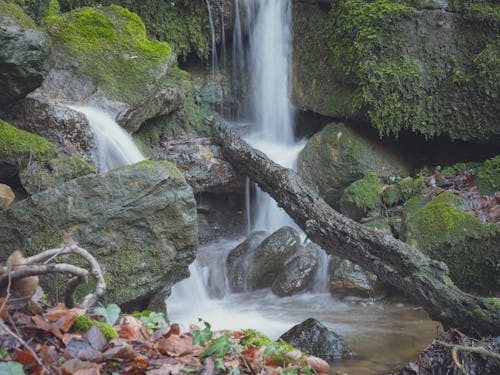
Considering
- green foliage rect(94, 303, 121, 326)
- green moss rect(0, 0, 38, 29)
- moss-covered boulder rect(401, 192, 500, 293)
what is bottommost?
moss-covered boulder rect(401, 192, 500, 293)

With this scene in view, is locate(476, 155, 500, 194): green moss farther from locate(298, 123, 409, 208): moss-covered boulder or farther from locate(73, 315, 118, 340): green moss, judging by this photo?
locate(73, 315, 118, 340): green moss

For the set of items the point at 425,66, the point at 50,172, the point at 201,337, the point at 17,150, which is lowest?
the point at 201,337

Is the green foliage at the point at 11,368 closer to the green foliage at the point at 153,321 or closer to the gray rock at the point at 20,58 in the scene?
the green foliage at the point at 153,321

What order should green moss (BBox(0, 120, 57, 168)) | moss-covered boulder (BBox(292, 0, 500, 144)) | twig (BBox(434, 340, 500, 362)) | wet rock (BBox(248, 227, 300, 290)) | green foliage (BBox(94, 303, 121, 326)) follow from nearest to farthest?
green foliage (BBox(94, 303, 121, 326)) < twig (BBox(434, 340, 500, 362)) < green moss (BBox(0, 120, 57, 168)) < wet rock (BBox(248, 227, 300, 290)) < moss-covered boulder (BBox(292, 0, 500, 144))

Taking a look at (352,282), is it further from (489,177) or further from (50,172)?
(50,172)

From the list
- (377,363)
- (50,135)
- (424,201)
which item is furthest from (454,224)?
(50,135)

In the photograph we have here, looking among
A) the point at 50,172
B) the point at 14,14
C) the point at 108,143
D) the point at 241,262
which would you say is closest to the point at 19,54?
the point at 14,14

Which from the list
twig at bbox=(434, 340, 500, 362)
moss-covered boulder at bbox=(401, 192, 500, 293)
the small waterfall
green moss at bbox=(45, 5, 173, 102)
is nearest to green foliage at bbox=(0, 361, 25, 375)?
twig at bbox=(434, 340, 500, 362)

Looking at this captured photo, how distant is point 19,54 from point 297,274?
13.6ft

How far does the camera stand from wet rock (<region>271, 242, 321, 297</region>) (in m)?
6.77

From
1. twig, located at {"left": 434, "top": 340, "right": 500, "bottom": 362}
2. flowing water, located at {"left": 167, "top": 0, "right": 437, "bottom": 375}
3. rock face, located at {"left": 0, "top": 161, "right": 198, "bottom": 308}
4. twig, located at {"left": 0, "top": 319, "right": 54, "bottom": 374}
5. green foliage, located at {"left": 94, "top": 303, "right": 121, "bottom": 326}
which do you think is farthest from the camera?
flowing water, located at {"left": 167, "top": 0, "right": 437, "bottom": 375}

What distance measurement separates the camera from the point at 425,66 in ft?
26.6

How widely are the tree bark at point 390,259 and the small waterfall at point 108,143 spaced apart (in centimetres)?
192

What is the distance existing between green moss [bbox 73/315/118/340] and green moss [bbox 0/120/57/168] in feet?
10.6
